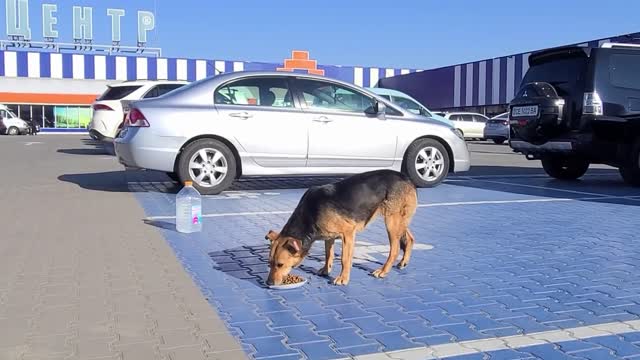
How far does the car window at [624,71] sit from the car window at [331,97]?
3.83m

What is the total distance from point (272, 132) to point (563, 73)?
15.7ft

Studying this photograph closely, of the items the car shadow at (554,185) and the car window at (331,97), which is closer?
the car shadow at (554,185)

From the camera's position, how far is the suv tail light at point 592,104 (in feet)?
31.4

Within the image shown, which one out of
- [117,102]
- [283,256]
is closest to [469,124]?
[117,102]

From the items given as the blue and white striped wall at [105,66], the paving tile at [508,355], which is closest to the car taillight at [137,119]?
the paving tile at [508,355]

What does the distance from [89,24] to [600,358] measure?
2371 inches

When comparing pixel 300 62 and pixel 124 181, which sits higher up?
pixel 300 62

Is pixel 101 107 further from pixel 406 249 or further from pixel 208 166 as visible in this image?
pixel 406 249

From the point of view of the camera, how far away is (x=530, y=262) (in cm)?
501

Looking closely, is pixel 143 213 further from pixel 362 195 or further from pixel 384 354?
pixel 384 354

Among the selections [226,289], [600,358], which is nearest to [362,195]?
[226,289]

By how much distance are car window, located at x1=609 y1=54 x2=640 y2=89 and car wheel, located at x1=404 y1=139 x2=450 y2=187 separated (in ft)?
9.33

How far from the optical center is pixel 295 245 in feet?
13.2

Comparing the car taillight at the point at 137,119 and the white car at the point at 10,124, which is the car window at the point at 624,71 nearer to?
the car taillight at the point at 137,119
